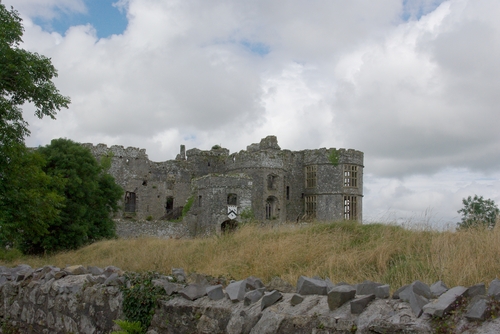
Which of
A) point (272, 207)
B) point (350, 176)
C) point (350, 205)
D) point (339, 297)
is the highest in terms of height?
point (350, 176)

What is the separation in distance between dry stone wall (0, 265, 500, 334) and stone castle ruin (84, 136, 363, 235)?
2385 centimetres

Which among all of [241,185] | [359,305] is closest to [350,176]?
[241,185]

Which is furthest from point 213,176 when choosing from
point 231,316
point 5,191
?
point 231,316

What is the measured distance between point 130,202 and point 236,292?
37300 mm

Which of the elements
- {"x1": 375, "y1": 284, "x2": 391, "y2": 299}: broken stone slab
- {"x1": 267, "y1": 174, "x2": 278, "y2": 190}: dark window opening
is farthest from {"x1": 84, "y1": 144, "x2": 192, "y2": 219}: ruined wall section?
{"x1": 375, "y1": 284, "x2": 391, "y2": 299}: broken stone slab

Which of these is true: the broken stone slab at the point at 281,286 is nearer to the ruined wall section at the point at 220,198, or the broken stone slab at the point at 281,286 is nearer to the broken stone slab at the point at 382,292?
the broken stone slab at the point at 382,292

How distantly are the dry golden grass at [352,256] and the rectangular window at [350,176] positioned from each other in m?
27.2

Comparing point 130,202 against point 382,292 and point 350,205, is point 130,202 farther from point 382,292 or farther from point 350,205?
point 382,292

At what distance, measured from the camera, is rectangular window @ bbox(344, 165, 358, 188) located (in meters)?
38.6

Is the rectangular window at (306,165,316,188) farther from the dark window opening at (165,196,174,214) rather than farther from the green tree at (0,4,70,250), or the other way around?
the green tree at (0,4,70,250)

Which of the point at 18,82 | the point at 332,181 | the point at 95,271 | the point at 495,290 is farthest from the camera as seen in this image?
the point at 332,181

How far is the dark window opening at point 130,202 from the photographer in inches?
1598

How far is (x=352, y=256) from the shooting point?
811 cm

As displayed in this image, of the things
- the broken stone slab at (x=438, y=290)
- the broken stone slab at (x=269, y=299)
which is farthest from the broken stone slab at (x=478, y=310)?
the broken stone slab at (x=269, y=299)
